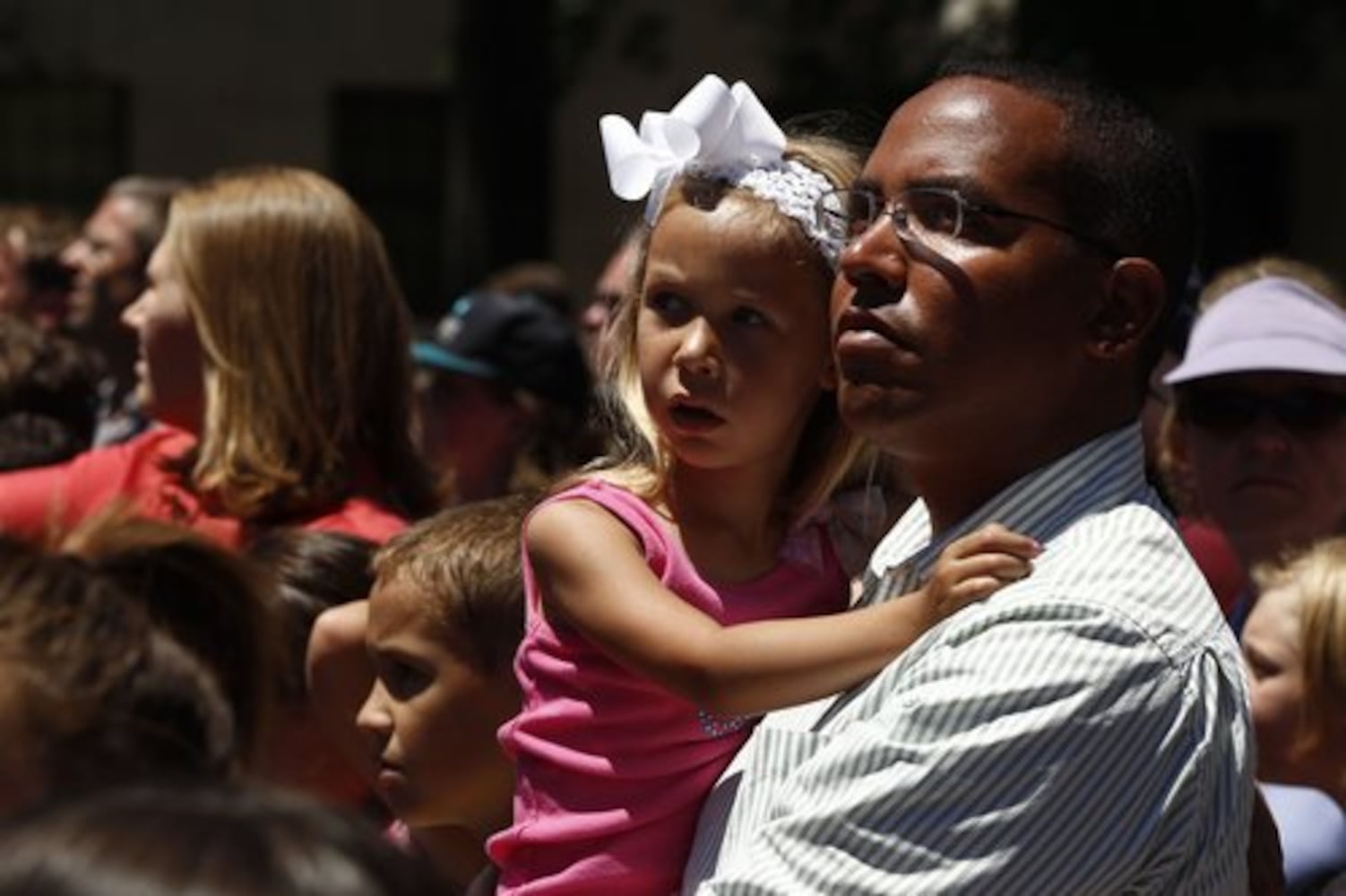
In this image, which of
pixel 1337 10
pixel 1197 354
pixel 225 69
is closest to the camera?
pixel 1197 354

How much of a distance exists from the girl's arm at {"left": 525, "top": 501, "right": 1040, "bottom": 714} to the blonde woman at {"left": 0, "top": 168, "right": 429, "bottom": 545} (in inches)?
74.2

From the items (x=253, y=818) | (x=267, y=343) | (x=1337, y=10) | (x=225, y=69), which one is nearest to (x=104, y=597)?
(x=253, y=818)

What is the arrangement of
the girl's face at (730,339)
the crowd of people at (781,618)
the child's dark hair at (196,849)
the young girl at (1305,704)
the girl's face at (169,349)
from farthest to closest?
1. the girl's face at (169,349)
2. the young girl at (1305,704)
3. the girl's face at (730,339)
4. the crowd of people at (781,618)
5. the child's dark hair at (196,849)

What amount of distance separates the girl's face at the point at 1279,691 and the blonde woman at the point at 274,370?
5.12 feet

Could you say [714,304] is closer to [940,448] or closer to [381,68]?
[940,448]

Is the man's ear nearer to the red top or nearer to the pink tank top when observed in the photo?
the pink tank top

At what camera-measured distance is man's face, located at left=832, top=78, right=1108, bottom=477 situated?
3.27 meters

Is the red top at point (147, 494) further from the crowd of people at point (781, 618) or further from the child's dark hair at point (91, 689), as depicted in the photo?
the child's dark hair at point (91, 689)

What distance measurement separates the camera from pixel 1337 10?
69.8 ft

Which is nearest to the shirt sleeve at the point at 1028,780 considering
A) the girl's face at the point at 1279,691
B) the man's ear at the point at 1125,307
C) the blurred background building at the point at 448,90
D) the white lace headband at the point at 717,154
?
the man's ear at the point at 1125,307

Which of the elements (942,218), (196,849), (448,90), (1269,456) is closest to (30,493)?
(1269,456)

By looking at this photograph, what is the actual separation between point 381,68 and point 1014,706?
2150 centimetres

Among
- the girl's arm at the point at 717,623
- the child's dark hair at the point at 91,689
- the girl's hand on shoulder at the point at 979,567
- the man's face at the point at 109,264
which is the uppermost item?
the girl's hand on shoulder at the point at 979,567

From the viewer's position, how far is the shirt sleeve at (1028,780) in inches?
120
